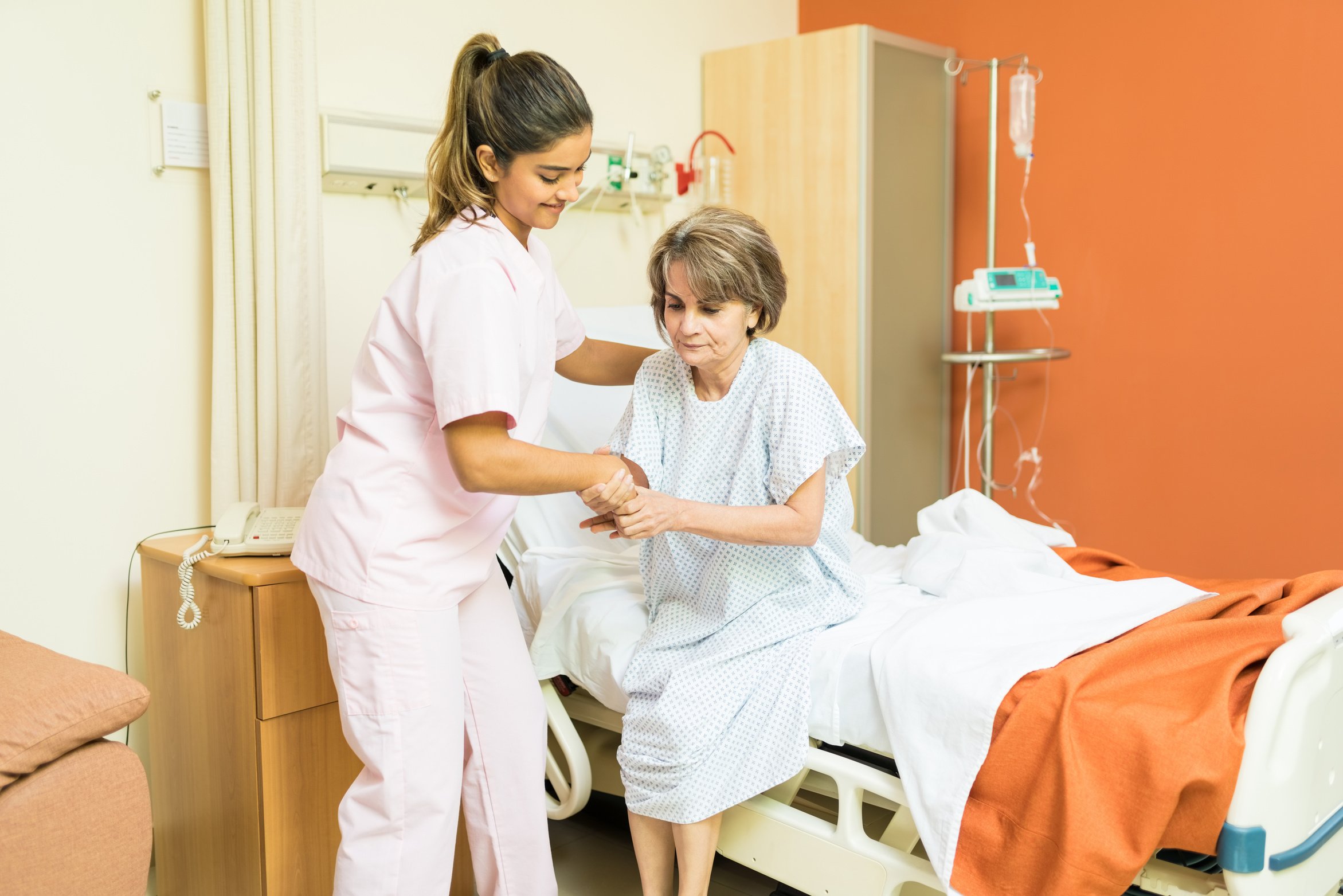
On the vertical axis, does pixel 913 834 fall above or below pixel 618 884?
above

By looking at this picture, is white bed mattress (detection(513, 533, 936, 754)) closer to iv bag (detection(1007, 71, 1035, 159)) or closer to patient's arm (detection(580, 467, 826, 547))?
patient's arm (detection(580, 467, 826, 547))

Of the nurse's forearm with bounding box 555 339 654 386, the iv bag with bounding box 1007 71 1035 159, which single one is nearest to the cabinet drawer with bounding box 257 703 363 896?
the nurse's forearm with bounding box 555 339 654 386

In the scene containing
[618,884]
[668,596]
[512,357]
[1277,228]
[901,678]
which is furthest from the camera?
[1277,228]

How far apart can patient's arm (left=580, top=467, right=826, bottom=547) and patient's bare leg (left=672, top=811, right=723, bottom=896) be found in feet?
1.40

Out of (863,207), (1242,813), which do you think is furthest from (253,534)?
(863,207)

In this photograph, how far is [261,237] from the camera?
212cm

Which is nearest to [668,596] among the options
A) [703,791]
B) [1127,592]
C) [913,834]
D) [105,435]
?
[703,791]

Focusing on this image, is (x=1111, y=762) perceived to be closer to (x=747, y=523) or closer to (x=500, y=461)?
(x=747, y=523)

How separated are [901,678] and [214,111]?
165 cm

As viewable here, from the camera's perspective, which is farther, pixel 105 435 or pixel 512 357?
pixel 105 435

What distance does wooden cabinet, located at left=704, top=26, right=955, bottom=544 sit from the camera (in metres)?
3.07

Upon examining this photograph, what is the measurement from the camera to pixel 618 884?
212 cm

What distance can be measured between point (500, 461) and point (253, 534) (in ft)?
2.33

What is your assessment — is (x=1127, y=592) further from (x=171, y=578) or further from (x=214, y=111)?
(x=214, y=111)
